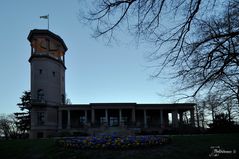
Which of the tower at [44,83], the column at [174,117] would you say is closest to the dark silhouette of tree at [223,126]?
the column at [174,117]

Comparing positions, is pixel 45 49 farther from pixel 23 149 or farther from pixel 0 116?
pixel 0 116

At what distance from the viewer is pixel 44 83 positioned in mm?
40531

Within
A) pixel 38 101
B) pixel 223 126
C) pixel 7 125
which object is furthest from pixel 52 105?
pixel 7 125

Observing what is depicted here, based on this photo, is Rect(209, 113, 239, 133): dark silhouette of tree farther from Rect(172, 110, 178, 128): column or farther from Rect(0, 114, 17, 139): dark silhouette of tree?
Rect(0, 114, 17, 139): dark silhouette of tree

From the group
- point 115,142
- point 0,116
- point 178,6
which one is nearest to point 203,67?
point 178,6

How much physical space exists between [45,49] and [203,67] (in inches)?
1503

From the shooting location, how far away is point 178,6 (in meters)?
6.01

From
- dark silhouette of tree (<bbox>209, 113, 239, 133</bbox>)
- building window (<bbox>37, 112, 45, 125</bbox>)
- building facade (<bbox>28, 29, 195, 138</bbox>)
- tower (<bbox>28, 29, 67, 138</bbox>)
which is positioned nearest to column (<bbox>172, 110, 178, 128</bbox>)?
building facade (<bbox>28, 29, 195, 138</bbox>)

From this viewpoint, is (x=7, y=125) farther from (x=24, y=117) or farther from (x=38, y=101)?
(x=38, y=101)

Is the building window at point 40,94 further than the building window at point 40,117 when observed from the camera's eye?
Yes

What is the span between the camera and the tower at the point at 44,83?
39.4 meters

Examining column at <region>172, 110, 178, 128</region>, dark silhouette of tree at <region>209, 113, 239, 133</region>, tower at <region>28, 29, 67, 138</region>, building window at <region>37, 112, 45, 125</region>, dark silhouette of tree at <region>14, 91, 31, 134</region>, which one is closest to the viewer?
dark silhouette of tree at <region>209, 113, 239, 133</region>

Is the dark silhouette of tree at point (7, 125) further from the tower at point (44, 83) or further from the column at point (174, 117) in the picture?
the column at point (174, 117)

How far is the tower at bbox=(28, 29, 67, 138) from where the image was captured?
39375mm
